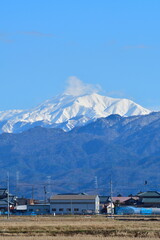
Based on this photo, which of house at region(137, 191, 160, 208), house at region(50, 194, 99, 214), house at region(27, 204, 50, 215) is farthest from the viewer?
house at region(137, 191, 160, 208)

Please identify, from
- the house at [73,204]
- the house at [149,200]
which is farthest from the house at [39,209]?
the house at [149,200]

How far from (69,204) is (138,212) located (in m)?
19.6

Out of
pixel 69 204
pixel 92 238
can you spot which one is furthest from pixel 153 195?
pixel 92 238

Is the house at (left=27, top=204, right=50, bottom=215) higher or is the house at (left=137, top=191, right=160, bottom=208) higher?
the house at (left=137, top=191, right=160, bottom=208)

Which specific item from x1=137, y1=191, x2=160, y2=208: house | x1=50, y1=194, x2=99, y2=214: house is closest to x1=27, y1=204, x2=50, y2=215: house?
x1=50, y1=194, x2=99, y2=214: house

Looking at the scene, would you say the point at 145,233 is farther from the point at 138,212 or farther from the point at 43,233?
the point at 138,212

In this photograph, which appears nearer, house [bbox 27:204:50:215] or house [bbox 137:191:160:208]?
house [bbox 27:204:50:215]

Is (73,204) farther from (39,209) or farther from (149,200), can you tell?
(149,200)

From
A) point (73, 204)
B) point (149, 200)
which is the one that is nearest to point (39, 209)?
point (73, 204)

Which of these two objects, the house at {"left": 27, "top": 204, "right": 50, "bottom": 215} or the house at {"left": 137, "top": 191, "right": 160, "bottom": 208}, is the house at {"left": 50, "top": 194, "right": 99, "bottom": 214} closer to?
the house at {"left": 27, "top": 204, "right": 50, "bottom": 215}

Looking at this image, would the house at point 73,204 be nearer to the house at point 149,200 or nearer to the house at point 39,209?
the house at point 39,209

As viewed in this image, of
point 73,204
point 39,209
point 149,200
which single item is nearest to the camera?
point 73,204

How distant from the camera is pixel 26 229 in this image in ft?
226

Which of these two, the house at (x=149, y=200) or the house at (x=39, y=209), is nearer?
Result: the house at (x=39, y=209)
